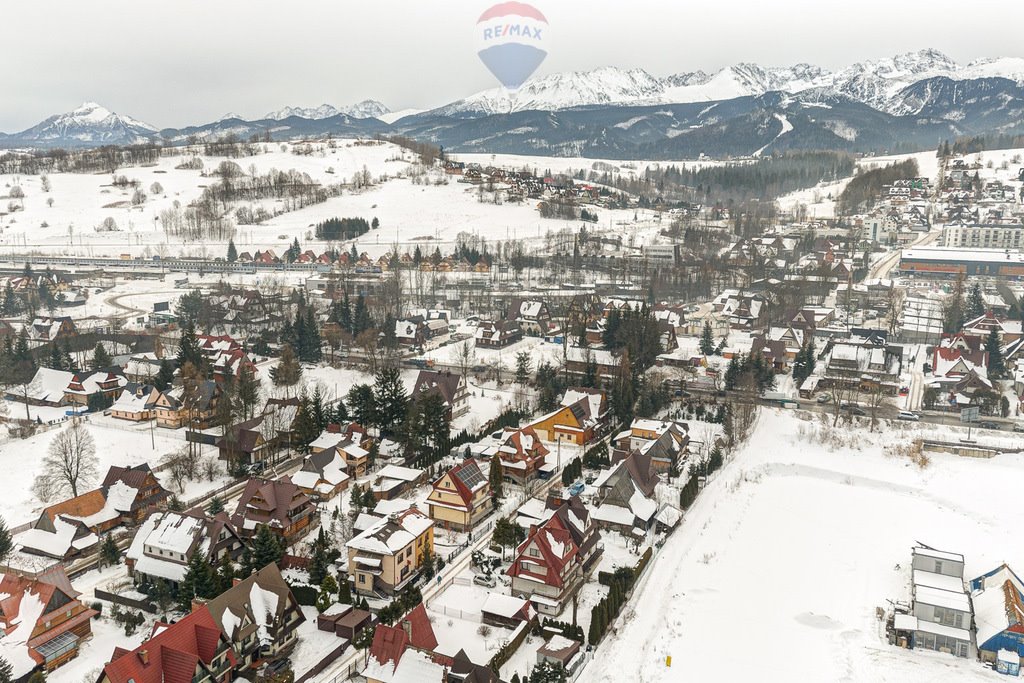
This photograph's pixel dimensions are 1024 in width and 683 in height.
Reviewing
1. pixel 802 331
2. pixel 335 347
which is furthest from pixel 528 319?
pixel 802 331

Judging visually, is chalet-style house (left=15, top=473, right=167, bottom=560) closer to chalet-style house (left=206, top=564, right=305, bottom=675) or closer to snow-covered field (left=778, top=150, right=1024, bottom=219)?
chalet-style house (left=206, top=564, right=305, bottom=675)

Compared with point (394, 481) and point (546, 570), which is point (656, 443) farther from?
point (546, 570)

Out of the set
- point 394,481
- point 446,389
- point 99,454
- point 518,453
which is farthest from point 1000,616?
point 99,454

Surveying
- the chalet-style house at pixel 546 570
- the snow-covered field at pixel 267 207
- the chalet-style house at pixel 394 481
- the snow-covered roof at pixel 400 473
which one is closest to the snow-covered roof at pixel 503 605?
the chalet-style house at pixel 546 570

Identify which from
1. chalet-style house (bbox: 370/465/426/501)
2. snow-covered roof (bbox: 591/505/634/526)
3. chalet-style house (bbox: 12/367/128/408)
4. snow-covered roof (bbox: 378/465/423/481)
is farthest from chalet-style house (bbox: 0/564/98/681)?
chalet-style house (bbox: 12/367/128/408)

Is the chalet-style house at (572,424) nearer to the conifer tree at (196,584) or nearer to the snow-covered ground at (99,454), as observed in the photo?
the snow-covered ground at (99,454)

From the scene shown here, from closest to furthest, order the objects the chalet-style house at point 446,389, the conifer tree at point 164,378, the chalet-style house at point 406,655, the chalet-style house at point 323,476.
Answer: the chalet-style house at point 406,655
the chalet-style house at point 323,476
the conifer tree at point 164,378
the chalet-style house at point 446,389
